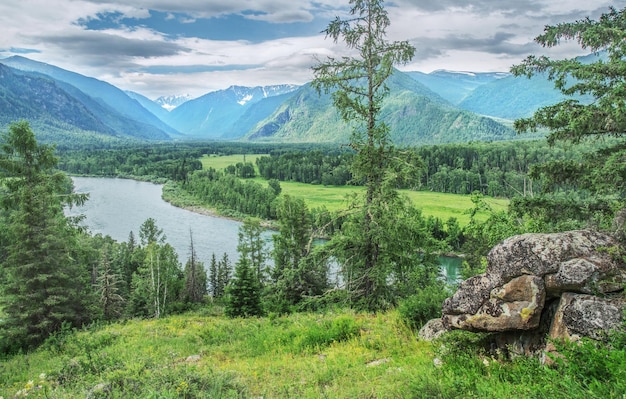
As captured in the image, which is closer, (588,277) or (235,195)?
(588,277)

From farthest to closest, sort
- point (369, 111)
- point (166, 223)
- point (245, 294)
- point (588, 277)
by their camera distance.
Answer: point (166, 223), point (245, 294), point (369, 111), point (588, 277)

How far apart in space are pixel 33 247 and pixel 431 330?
698 inches

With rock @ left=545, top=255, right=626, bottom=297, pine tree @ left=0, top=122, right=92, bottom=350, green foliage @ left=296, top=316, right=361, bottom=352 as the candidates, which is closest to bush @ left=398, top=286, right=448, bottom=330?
green foliage @ left=296, top=316, right=361, bottom=352

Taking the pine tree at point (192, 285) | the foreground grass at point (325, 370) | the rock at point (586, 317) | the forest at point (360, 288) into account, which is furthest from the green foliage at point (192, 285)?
the rock at point (586, 317)

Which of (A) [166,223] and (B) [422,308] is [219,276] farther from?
(B) [422,308]

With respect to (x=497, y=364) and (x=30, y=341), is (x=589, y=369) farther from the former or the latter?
(x=30, y=341)

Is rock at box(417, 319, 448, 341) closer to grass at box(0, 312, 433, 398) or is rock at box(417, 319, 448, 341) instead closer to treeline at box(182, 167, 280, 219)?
grass at box(0, 312, 433, 398)

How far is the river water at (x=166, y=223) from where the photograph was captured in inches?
2405

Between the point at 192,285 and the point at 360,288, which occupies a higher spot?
the point at 360,288

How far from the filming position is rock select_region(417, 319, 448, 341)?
8.32m

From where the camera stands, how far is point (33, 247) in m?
17.8

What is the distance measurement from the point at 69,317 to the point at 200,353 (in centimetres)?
1221

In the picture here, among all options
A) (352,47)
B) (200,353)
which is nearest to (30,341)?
(200,353)

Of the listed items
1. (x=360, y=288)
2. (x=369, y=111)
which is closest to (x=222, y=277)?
(x=360, y=288)
